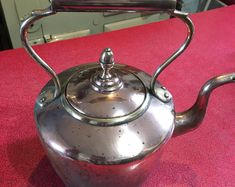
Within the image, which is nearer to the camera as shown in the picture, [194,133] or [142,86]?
[142,86]

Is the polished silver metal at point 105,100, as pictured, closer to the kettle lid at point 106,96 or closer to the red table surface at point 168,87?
the kettle lid at point 106,96

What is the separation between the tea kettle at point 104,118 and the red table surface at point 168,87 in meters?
0.18

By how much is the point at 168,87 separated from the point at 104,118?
0.49 meters

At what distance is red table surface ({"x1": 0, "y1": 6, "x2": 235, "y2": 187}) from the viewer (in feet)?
2.19

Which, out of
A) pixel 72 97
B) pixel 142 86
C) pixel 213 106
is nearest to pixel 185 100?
pixel 213 106

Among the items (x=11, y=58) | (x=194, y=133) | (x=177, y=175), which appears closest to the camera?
(x=177, y=175)

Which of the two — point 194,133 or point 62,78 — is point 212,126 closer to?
point 194,133

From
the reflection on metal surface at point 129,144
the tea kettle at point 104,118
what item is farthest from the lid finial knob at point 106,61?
the reflection on metal surface at point 129,144

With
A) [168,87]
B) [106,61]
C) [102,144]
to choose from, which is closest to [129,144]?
[102,144]

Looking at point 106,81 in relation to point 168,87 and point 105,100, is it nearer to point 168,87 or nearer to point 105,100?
point 105,100

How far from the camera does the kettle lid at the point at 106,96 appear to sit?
477 mm

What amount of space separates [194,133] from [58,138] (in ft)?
1.44

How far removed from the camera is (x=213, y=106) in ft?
2.82

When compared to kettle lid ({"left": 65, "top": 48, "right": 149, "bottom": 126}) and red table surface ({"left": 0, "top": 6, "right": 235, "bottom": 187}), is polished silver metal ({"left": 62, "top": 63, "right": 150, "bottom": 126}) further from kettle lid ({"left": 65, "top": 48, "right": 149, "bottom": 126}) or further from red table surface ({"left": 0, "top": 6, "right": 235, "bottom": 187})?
red table surface ({"left": 0, "top": 6, "right": 235, "bottom": 187})
